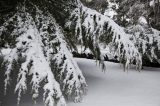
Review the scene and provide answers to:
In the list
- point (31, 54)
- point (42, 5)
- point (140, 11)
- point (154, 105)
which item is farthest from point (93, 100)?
point (140, 11)

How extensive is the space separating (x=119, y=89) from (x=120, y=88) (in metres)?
0.06

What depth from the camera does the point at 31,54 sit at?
11.9 feet

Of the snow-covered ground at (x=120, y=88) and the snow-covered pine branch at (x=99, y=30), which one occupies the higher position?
the snow-covered pine branch at (x=99, y=30)

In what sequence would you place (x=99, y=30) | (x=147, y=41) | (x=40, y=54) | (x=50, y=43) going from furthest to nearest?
(x=147, y=41) → (x=99, y=30) → (x=50, y=43) → (x=40, y=54)

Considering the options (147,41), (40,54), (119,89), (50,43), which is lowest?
(119,89)

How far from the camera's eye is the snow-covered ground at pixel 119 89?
4.16 m

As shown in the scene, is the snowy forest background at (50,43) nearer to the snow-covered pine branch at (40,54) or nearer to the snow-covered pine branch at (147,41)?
the snow-covered pine branch at (40,54)

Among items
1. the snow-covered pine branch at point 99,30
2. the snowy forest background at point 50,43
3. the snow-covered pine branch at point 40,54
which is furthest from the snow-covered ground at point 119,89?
the snow-covered pine branch at point 99,30

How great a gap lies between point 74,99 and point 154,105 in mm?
1044

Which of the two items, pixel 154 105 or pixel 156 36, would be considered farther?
pixel 156 36

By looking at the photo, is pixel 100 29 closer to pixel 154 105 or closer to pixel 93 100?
pixel 93 100

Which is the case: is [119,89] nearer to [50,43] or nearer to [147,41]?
[50,43]

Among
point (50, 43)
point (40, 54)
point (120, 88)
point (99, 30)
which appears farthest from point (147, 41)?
point (40, 54)

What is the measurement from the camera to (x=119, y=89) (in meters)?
4.77
